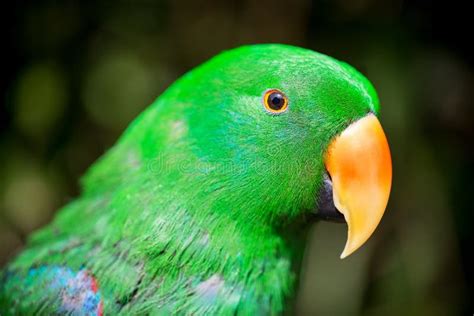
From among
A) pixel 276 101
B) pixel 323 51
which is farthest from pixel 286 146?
pixel 323 51

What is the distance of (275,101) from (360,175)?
0.73 feet

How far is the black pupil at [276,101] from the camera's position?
1.17 meters

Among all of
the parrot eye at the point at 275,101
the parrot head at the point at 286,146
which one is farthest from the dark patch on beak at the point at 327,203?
the parrot eye at the point at 275,101

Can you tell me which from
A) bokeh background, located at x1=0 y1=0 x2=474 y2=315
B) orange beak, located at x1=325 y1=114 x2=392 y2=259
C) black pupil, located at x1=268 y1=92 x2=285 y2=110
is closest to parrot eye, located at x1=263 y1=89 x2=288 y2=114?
black pupil, located at x1=268 y1=92 x2=285 y2=110

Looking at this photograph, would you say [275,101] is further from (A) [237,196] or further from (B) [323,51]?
(B) [323,51]

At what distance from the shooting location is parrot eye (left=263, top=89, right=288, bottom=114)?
3.84ft

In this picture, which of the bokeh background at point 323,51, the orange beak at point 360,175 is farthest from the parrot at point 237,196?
the bokeh background at point 323,51

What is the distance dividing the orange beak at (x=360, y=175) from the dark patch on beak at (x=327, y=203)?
1 centimetres

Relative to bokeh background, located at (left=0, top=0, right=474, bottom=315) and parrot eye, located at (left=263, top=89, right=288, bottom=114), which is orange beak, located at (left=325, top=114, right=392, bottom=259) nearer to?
parrot eye, located at (left=263, top=89, right=288, bottom=114)

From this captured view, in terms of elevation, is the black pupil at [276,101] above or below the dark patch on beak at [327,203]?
above

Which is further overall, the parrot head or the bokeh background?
the bokeh background

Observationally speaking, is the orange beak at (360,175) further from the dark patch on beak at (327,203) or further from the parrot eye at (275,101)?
the parrot eye at (275,101)

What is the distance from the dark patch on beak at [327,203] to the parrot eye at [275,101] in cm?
16

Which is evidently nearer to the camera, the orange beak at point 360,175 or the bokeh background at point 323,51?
the orange beak at point 360,175
